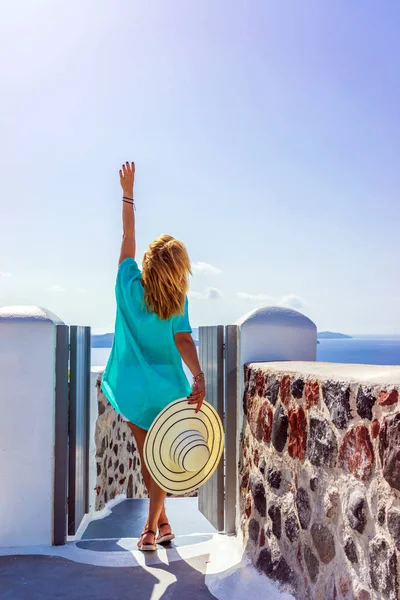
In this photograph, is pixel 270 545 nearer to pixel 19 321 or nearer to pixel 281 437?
pixel 281 437

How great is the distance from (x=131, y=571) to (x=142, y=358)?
3.81 ft

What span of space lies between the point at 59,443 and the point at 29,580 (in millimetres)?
812

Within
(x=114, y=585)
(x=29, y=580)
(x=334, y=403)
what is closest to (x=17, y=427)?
(x=29, y=580)

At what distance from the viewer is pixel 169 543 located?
3.50 m

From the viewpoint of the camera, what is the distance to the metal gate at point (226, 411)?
3.63 m

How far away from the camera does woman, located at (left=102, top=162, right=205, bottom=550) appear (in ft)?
10.7

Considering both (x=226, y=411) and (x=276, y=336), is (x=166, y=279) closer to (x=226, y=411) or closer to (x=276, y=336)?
(x=276, y=336)

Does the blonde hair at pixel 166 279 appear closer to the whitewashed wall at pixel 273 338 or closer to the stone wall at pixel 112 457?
the whitewashed wall at pixel 273 338

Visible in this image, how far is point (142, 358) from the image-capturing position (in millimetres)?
3328

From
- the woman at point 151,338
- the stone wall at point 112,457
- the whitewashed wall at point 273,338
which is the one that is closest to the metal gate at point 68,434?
the woman at point 151,338

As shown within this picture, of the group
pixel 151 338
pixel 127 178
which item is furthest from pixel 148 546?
pixel 127 178

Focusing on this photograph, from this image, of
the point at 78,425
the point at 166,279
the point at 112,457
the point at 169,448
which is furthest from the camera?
the point at 112,457

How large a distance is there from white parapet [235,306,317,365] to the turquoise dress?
16.8 inches

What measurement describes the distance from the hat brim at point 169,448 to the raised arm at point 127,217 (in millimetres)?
978
